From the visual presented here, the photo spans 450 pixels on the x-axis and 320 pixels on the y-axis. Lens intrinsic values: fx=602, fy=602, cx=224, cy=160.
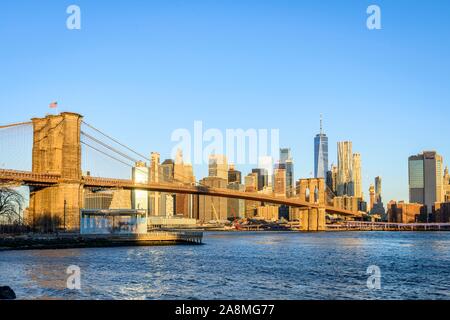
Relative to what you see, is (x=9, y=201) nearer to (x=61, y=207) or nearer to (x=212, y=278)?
(x=61, y=207)

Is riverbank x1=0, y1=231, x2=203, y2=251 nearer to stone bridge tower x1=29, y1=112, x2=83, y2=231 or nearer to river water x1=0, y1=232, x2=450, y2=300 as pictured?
stone bridge tower x1=29, y1=112, x2=83, y2=231

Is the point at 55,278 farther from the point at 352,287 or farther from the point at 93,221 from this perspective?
the point at 93,221

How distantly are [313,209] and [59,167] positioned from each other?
9211 cm

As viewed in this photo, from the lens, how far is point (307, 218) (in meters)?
165

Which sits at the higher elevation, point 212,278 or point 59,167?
point 59,167

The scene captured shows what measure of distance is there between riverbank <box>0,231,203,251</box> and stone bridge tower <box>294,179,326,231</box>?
82.4m

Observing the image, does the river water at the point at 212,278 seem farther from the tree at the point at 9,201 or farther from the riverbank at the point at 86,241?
the tree at the point at 9,201

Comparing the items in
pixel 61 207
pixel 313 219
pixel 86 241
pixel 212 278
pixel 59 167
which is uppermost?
pixel 59 167

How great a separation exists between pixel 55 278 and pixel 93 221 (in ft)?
135

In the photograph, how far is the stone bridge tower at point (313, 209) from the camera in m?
159

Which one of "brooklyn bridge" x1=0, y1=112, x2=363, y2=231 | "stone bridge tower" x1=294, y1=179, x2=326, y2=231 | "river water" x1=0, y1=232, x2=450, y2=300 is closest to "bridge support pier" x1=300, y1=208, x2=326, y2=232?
"stone bridge tower" x1=294, y1=179, x2=326, y2=231

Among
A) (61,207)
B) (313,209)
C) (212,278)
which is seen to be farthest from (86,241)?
(313,209)

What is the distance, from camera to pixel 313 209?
523ft
